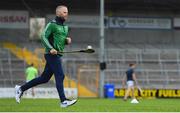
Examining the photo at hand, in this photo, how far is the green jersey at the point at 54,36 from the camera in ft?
40.9

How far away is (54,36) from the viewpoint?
12570 millimetres

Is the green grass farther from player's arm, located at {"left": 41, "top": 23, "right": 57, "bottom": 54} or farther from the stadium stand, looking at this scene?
the stadium stand

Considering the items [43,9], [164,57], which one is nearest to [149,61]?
[164,57]

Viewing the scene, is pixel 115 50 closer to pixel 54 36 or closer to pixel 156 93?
pixel 156 93

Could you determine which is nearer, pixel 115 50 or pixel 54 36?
pixel 54 36

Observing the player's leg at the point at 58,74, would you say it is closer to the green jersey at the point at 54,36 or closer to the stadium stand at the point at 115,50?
the green jersey at the point at 54,36

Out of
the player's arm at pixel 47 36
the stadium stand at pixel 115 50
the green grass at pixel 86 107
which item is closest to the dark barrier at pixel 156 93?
the stadium stand at pixel 115 50

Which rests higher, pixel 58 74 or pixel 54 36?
pixel 54 36

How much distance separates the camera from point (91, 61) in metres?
41.8

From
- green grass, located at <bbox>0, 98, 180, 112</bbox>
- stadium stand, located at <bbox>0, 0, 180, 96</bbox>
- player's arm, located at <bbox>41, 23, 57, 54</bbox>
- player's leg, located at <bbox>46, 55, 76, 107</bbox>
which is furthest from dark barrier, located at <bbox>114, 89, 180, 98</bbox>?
player's arm, located at <bbox>41, 23, 57, 54</bbox>

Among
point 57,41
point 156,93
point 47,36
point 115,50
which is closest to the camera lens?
point 47,36

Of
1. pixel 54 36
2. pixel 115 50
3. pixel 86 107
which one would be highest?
pixel 54 36

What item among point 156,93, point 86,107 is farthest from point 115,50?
point 86,107

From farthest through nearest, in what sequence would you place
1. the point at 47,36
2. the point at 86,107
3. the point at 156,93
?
the point at 156,93 → the point at 86,107 → the point at 47,36
